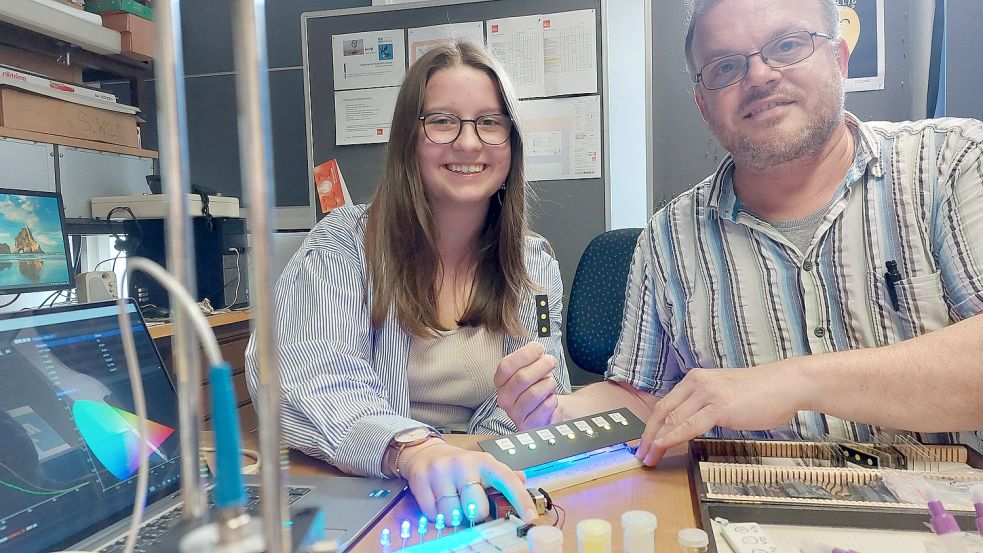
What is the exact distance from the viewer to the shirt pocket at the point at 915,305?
38.2 inches

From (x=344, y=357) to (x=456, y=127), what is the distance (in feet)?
1.73

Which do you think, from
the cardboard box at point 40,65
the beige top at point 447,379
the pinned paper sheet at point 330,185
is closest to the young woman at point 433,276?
the beige top at point 447,379

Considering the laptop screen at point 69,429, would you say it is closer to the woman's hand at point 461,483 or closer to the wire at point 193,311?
the woman's hand at point 461,483

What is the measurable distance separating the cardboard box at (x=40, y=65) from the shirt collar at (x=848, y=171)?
2039 mm

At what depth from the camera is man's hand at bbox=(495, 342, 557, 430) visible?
0.90 m

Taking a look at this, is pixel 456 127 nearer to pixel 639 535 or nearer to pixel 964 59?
pixel 639 535

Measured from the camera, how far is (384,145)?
2363 mm

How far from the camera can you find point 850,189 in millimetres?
1052

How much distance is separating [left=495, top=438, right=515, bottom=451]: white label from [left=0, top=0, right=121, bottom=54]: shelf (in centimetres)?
206

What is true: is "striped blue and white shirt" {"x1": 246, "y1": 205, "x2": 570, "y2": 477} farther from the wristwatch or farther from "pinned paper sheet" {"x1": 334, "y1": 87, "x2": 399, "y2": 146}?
"pinned paper sheet" {"x1": 334, "y1": 87, "x2": 399, "y2": 146}

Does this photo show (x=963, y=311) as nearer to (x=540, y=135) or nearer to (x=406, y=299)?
(x=406, y=299)

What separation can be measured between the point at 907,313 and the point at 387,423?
0.83 meters

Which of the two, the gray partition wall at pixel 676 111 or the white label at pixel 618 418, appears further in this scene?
the gray partition wall at pixel 676 111

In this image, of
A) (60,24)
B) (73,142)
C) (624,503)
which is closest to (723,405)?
(624,503)
